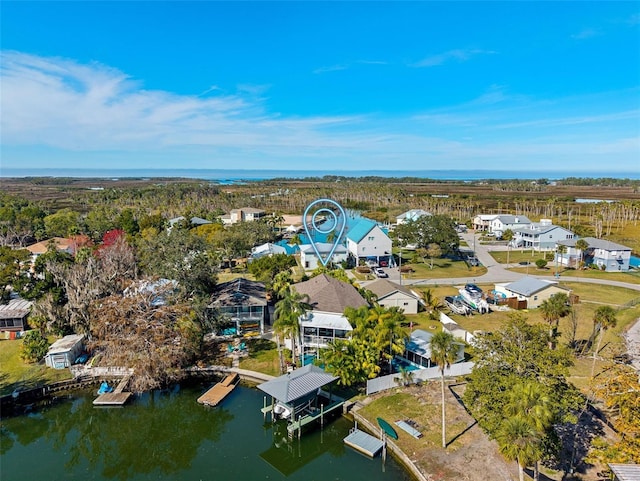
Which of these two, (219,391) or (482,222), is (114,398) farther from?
(482,222)

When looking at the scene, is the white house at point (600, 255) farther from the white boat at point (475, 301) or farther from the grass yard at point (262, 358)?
the grass yard at point (262, 358)

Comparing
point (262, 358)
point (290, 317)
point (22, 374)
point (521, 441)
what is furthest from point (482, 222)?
point (22, 374)

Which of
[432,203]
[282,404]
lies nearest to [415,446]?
[282,404]

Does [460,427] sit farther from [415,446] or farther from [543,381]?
[543,381]

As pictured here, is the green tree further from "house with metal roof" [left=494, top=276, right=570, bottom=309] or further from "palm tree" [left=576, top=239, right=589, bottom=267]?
"palm tree" [left=576, top=239, right=589, bottom=267]

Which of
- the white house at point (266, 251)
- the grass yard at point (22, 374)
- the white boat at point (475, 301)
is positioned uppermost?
the white house at point (266, 251)

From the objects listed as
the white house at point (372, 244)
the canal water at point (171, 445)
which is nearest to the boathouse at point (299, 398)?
the canal water at point (171, 445)
